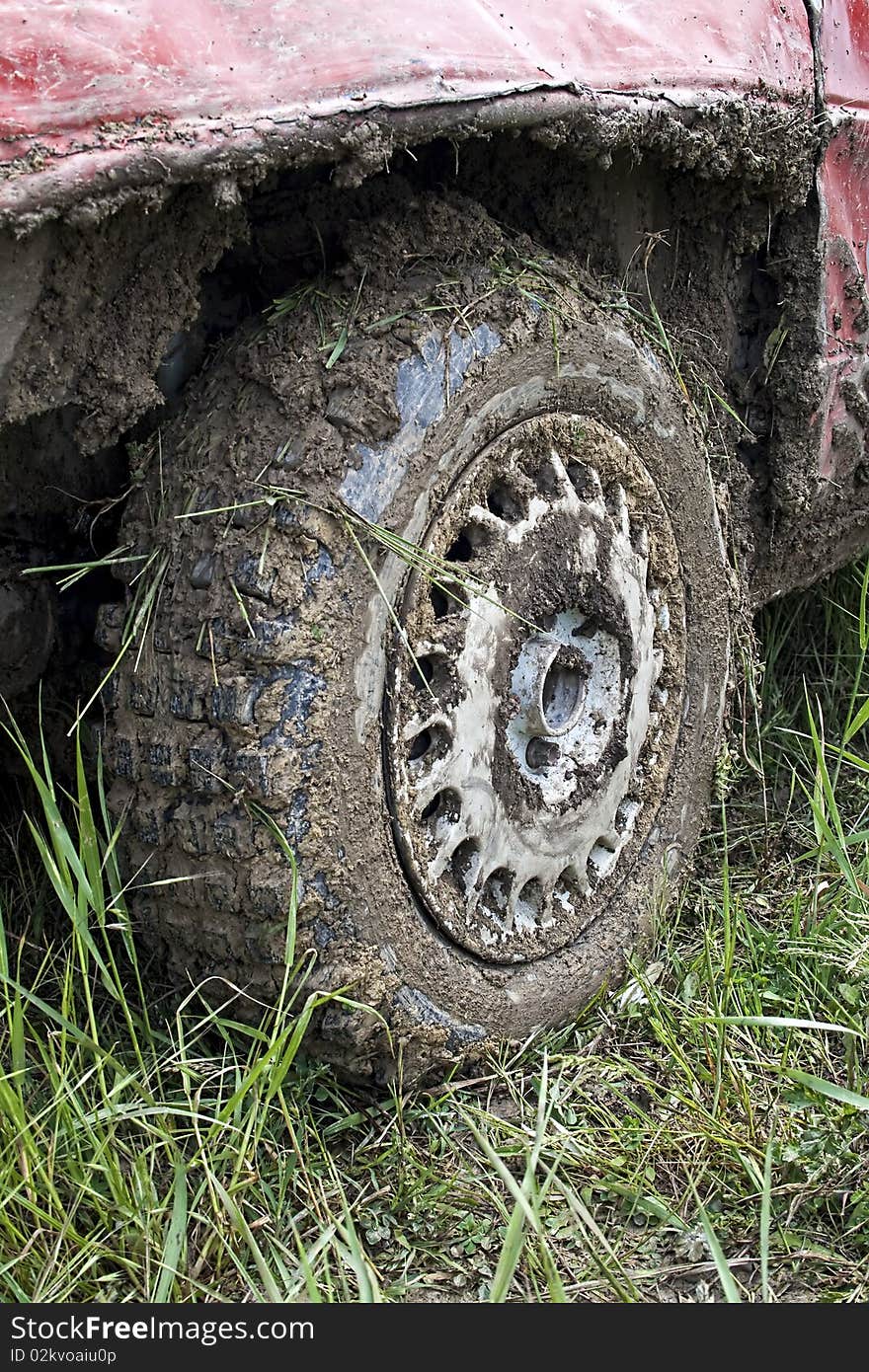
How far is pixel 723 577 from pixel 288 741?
3.26 ft

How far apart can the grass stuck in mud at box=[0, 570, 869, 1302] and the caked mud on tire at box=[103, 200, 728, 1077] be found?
0.08 metres

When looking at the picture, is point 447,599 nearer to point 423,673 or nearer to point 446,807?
point 423,673

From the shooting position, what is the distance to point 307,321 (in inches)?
63.7

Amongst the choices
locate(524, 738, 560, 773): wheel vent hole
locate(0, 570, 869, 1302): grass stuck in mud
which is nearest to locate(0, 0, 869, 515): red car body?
locate(0, 570, 869, 1302): grass stuck in mud

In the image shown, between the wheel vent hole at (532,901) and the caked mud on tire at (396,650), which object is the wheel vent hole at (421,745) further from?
the wheel vent hole at (532,901)

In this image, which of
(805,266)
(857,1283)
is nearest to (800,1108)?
(857,1283)

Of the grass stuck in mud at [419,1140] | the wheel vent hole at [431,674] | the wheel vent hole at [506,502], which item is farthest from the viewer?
the wheel vent hole at [506,502]

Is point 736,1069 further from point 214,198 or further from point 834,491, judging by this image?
point 214,198

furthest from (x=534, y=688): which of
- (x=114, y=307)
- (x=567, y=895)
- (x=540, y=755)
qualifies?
(x=114, y=307)

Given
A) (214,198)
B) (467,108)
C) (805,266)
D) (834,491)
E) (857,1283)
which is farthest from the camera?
(834,491)

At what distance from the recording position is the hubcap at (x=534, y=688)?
1.69m

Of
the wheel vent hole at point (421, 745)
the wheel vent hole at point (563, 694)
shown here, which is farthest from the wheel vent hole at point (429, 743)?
the wheel vent hole at point (563, 694)

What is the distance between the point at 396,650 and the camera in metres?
1.63

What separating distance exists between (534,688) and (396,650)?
259 millimetres
